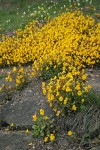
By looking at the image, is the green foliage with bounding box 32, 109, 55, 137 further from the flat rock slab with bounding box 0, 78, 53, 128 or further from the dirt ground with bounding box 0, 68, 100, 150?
the flat rock slab with bounding box 0, 78, 53, 128

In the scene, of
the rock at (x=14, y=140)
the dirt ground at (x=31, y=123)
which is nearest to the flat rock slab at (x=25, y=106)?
the dirt ground at (x=31, y=123)

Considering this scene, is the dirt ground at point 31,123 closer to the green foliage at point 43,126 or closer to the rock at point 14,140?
the rock at point 14,140

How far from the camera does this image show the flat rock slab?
8276mm

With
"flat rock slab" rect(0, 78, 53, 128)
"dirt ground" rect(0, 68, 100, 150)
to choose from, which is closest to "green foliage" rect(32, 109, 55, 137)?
"dirt ground" rect(0, 68, 100, 150)

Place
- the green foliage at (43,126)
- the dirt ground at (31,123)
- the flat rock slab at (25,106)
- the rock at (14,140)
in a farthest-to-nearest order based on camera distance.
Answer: the flat rock slab at (25,106)
the green foliage at (43,126)
the rock at (14,140)
the dirt ground at (31,123)

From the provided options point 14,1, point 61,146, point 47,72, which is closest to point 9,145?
point 61,146

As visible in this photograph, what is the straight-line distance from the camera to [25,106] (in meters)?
8.69

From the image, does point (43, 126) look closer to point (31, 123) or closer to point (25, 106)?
point (31, 123)

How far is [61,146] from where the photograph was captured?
7.21m

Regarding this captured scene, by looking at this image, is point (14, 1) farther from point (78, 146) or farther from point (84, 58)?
point (78, 146)

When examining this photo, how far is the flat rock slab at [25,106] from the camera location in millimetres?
8276

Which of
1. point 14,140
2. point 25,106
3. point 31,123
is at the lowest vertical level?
point 14,140

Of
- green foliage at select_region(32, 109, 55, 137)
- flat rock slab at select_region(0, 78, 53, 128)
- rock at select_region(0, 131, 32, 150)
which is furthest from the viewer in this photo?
flat rock slab at select_region(0, 78, 53, 128)

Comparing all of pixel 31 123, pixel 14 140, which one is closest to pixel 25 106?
pixel 31 123
